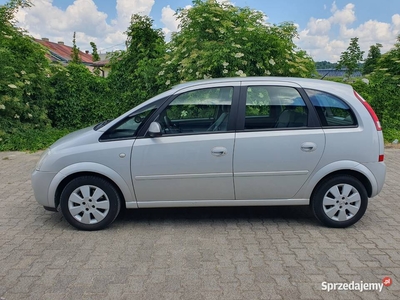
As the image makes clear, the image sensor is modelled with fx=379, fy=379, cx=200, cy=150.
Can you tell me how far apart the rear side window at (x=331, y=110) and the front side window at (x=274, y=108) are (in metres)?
0.15

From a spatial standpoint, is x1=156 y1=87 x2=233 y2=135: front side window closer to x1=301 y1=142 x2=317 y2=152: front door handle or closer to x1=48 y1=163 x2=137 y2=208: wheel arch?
x1=48 y1=163 x2=137 y2=208: wheel arch

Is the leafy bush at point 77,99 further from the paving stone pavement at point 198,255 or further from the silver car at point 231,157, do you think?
the silver car at point 231,157

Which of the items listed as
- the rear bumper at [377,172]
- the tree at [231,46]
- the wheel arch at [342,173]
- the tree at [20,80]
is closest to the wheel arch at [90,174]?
the wheel arch at [342,173]

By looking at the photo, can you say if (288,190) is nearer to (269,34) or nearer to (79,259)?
(79,259)

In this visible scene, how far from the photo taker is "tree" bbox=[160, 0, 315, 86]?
907cm

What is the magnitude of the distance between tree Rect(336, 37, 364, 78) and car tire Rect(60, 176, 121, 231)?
10.2 m

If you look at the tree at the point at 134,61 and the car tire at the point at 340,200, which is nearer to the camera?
the car tire at the point at 340,200

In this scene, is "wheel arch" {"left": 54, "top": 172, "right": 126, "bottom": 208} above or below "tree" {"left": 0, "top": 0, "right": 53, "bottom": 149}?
below

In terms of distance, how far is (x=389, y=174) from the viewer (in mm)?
7117

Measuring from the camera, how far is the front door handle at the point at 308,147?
4.21m

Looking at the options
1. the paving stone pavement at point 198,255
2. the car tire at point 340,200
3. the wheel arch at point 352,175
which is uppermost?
the wheel arch at point 352,175

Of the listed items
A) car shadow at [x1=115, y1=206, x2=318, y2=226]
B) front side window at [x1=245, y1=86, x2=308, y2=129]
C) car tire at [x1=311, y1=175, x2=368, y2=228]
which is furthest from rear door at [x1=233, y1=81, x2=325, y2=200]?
car shadow at [x1=115, y1=206, x2=318, y2=226]

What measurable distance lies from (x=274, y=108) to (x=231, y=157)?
2.60ft

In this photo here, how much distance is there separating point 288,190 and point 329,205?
503 millimetres
